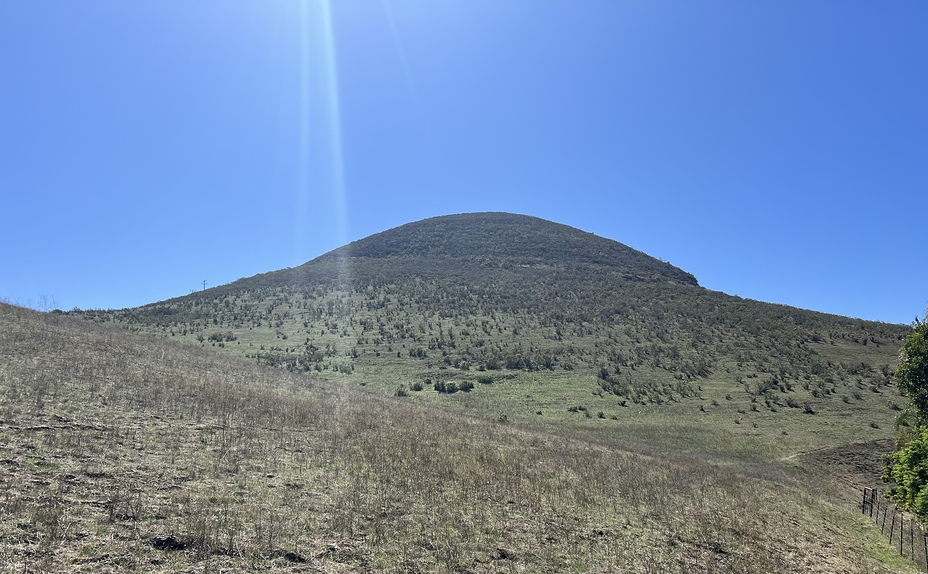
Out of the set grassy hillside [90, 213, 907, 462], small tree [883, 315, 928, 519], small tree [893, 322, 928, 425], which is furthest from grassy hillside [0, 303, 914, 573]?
grassy hillside [90, 213, 907, 462]

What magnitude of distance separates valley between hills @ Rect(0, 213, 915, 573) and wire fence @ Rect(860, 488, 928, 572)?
561mm

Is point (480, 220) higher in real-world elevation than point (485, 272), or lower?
higher

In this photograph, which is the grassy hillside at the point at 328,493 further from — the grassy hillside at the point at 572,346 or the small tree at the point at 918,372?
the grassy hillside at the point at 572,346

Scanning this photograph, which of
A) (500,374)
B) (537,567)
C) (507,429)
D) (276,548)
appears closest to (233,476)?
(276,548)

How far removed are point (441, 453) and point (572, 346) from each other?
33.8 metres

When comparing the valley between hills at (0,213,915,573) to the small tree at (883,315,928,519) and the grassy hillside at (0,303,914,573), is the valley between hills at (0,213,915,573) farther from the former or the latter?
the small tree at (883,315,928,519)

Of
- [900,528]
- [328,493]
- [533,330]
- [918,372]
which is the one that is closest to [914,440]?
[900,528]

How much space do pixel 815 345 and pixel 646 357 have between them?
1882cm

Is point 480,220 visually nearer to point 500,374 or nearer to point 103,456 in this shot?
point 500,374

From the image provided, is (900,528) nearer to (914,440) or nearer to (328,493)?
(914,440)

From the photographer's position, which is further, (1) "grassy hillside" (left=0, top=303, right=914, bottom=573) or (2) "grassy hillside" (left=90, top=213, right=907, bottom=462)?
(2) "grassy hillside" (left=90, top=213, right=907, bottom=462)

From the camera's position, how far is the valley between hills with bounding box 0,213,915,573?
772cm

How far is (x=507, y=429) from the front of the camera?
68.6ft

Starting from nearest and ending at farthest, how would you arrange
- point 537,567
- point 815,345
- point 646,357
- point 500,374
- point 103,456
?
1. point 537,567
2. point 103,456
3. point 500,374
4. point 646,357
5. point 815,345
